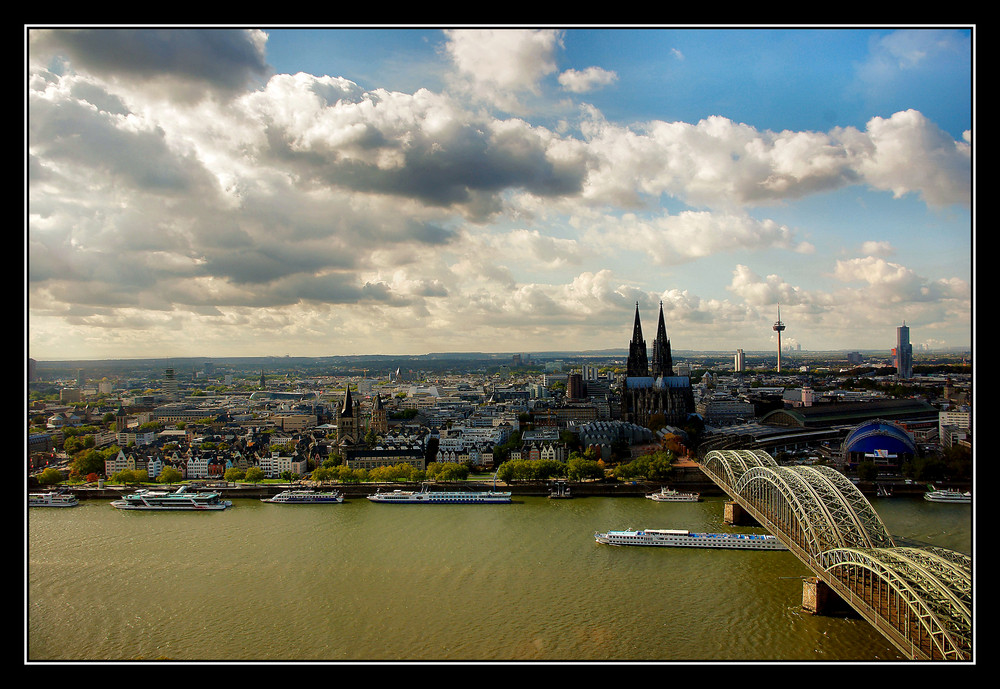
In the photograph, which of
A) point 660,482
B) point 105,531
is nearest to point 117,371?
point 105,531

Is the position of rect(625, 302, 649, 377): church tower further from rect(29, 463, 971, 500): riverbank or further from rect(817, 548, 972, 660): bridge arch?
rect(817, 548, 972, 660): bridge arch

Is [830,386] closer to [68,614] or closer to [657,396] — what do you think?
[657,396]

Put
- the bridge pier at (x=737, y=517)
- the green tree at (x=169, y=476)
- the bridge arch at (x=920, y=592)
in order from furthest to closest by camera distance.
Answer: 1. the green tree at (x=169, y=476)
2. the bridge pier at (x=737, y=517)
3. the bridge arch at (x=920, y=592)

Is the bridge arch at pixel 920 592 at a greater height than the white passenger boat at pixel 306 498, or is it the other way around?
the bridge arch at pixel 920 592

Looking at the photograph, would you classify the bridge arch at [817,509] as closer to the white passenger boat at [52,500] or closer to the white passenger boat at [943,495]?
the white passenger boat at [943,495]

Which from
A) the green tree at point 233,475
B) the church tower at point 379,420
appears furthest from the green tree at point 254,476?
the church tower at point 379,420

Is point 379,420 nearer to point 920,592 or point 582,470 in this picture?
point 582,470

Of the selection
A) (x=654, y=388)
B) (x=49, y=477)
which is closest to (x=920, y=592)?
(x=49, y=477)
